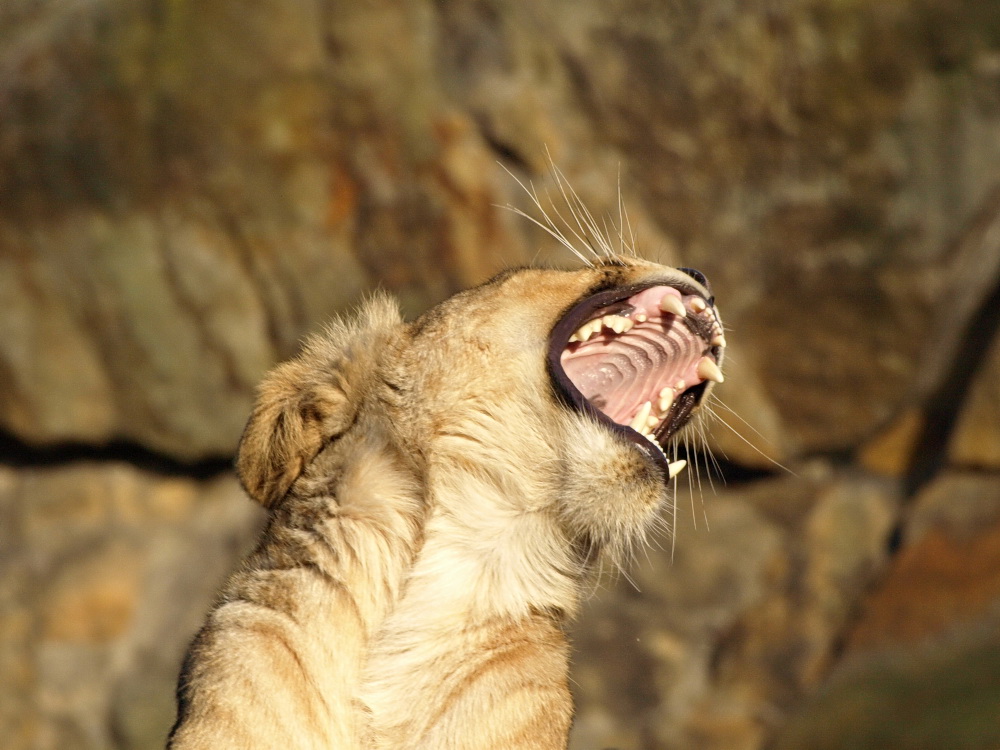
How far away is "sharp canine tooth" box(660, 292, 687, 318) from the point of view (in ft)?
8.77

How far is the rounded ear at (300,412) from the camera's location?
265cm

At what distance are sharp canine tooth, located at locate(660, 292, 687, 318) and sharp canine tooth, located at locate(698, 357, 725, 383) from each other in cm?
12

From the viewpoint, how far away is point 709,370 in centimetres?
265

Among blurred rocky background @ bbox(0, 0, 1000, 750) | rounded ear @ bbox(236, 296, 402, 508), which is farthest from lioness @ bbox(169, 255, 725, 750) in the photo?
blurred rocky background @ bbox(0, 0, 1000, 750)

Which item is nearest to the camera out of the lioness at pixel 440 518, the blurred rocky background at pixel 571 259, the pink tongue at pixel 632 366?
the lioness at pixel 440 518

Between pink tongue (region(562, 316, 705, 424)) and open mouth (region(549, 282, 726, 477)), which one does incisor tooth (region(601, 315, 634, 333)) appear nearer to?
open mouth (region(549, 282, 726, 477))

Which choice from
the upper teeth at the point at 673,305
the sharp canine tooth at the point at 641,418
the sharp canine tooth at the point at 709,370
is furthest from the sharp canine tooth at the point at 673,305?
the sharp canine tooth at the point at 641,418

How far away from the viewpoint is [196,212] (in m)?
5.88

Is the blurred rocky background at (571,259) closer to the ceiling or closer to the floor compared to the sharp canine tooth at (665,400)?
closer to the floor

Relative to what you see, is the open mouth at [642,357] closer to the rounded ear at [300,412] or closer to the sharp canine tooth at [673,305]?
the sharp canine tooth at [673,305]

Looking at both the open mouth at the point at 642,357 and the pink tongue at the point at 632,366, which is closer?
the open mouth at the point at 642,357

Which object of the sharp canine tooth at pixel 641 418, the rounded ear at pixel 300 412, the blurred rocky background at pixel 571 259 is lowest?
the blurred rocky background at pixel 571 259

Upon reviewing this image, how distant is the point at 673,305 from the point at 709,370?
167mm

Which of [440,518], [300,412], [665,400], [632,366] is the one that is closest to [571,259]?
[632,366]
